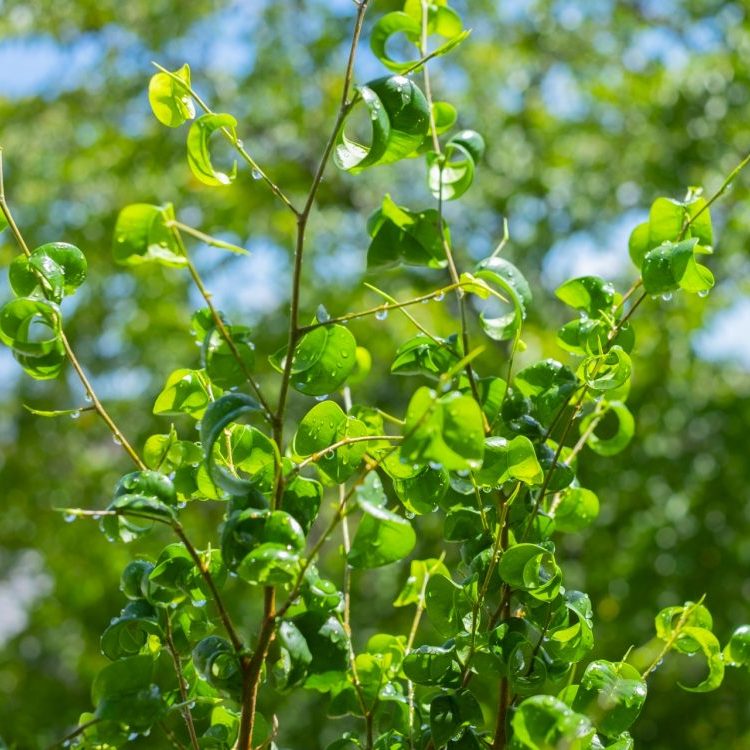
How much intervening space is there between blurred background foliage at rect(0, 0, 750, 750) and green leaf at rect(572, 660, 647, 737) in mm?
1673

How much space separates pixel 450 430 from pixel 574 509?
0.28 meters

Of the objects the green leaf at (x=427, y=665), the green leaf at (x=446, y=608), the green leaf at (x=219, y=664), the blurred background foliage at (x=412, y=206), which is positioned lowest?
the green leaf at (x=219, y=664)

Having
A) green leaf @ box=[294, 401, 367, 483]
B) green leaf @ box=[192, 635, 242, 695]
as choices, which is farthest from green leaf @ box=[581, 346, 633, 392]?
green leaf @ box=[192, 635, 242, 695]

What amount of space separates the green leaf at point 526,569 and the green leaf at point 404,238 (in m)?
0.19

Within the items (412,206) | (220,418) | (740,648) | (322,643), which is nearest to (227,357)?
(220,418)

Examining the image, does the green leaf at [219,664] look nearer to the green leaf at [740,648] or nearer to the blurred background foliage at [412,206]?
the green leaf at [740,648]

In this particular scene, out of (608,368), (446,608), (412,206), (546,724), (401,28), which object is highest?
(412,206)

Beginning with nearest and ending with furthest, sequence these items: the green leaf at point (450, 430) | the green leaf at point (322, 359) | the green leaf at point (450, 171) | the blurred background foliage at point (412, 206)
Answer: the green leaf at point (450, 430) < the green leaf at point (322, 359) < the green leaf at point (450, 171) < the blurred background foliage at point (412, 206)

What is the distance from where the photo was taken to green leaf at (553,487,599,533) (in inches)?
26.2

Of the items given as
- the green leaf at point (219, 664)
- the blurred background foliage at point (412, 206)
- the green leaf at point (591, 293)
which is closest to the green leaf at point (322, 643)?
the green leaf at point (219, 664)

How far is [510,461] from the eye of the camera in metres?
0.54

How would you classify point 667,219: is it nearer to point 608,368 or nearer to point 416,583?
point 608,368

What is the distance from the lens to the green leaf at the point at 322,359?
1.70 ft

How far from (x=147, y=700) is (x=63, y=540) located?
9.11 feet
